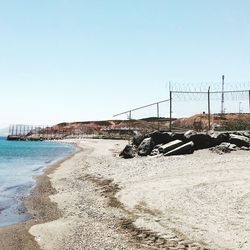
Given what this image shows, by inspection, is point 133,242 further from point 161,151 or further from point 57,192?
point 161,151

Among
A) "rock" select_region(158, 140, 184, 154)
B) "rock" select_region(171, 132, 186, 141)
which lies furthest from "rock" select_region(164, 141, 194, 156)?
"rock" select_region(171, 132, 186, 141)

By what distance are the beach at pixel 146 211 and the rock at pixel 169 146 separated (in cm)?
759

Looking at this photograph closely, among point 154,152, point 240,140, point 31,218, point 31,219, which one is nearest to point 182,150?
point 154,152

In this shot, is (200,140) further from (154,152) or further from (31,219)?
(31,219)

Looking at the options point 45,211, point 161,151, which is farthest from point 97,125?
point 45,211

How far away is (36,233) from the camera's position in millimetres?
14117

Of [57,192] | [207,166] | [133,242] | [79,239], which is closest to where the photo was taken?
[133,242]

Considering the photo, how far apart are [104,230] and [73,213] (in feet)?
11.3

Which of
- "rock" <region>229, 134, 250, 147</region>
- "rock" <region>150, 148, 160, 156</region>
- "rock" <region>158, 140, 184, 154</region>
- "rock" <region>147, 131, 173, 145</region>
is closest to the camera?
"rock" <region>229, 134, 250, 147</region>

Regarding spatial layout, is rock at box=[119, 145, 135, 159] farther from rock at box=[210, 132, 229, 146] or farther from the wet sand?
the wet sand

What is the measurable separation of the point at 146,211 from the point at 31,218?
4.50 meters

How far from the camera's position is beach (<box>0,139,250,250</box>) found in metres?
12.2

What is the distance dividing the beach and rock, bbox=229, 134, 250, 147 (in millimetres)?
7503

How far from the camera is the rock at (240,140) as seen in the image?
110 ft
